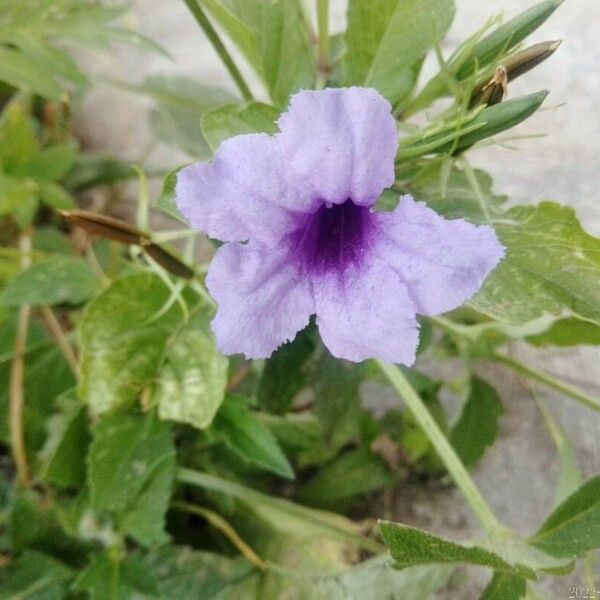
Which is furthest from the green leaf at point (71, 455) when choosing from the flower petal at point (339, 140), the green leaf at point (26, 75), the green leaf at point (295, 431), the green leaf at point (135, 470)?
the flower petal at point (339, 140)

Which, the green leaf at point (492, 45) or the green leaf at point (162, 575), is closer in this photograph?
the green leaf at point (492, 45)

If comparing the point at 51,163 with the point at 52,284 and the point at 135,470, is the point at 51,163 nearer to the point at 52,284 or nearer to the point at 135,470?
the point at 52,284

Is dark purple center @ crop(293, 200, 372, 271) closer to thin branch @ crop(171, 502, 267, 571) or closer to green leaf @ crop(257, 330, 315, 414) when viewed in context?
green leaf @ crop(257, 330, 315, 414)

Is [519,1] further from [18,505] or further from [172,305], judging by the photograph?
[18,505]

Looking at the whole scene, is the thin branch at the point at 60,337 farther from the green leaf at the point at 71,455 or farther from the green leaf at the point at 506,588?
the green leaf at the point at 506,588

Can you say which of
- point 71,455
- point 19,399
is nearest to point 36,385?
point 19,399
